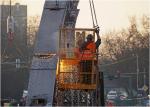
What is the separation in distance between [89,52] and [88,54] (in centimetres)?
8

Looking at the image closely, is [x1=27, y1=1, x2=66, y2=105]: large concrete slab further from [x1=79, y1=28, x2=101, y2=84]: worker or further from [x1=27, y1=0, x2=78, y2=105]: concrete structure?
[x1=79, y1=28, x2=101, y2=84]: worker

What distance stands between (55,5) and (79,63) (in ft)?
6.22

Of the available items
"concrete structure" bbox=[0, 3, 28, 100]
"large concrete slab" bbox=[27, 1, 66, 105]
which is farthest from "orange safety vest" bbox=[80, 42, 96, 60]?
"concrete structure" bbox=[0, 3, 28, 100]

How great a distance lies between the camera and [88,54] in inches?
809

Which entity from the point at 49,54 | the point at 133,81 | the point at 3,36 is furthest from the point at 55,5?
the point at 133,81

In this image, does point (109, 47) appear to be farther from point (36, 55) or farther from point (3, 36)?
point (36, 55)

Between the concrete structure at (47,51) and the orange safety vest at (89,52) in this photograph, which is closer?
the concrete structure at (47,51)

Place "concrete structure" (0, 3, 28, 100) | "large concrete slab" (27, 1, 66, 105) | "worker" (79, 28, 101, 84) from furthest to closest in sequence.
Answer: "concrete structure" (0, 3, 28, 100), "worker" (79, 28, 101, 84), "large concrete slab" (27, 1, 66, 105)

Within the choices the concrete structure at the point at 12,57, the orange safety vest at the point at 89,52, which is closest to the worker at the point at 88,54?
the orange safety vest at the point at 89,52

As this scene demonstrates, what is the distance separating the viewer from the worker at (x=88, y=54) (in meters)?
20.3

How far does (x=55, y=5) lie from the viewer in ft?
67.6

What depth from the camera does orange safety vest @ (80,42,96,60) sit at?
20328 mm

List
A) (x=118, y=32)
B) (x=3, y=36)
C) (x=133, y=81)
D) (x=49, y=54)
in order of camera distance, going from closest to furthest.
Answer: (x=49, y=54)
(x=3, y=36)
(x=118, y=32)
(x=133, y=81)

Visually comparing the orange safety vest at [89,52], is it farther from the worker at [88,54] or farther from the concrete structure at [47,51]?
the concrete structure at [47,51]
